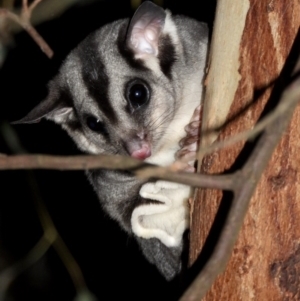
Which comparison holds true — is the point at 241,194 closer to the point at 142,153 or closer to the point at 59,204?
the point at 142,153

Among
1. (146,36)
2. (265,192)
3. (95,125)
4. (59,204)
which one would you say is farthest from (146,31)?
(59,204)

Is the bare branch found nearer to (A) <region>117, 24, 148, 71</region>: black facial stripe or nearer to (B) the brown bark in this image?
(B) the brown bark

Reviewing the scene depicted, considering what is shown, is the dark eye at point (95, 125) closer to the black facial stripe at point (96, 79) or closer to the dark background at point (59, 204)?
the black facial stripe at point (96, 79)

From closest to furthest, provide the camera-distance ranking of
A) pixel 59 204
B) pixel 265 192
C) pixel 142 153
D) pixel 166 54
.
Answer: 1. pixel 265 192
2. pixel 142 153
3. pixel 166 54
4. pixel 59 204

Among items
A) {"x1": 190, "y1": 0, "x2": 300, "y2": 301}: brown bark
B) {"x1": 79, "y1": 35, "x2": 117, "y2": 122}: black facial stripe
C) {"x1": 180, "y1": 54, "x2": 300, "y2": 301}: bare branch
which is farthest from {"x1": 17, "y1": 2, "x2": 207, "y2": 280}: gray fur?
{"x1": 180, "y1": 54, "x2": 300, "y2": 301}: bare branch

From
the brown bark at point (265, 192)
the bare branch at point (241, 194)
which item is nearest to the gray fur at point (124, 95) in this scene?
the brown bark at point (265, 192)

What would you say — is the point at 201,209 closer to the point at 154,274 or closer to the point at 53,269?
the point at 154,274
